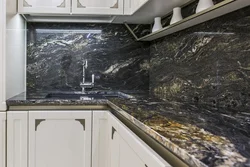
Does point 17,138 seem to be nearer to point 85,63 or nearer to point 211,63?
point 85,63

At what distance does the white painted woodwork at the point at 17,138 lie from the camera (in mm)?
1964

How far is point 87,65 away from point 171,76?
33.9 inches

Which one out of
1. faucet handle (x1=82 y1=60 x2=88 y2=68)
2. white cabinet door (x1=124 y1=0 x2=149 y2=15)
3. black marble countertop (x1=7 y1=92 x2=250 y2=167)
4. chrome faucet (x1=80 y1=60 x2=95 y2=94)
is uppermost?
white cabinet door (x1=124 y1=0 x2=149 y2=15)

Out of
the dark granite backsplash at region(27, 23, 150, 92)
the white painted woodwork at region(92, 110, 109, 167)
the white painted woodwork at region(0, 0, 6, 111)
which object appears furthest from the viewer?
the dark granite backsplash at region(27, 23, 150, 92)

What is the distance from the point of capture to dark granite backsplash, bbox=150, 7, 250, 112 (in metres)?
1.37

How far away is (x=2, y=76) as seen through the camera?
1946 millimetres

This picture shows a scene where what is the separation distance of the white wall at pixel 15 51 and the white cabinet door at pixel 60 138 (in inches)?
12.5

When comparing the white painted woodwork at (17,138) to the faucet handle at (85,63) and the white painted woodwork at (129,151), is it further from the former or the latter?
the faucet handle at (85,63)

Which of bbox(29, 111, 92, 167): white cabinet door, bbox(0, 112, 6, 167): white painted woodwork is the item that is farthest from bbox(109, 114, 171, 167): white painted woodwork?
bbox(0, 112, 6, 167): white painted woodwork

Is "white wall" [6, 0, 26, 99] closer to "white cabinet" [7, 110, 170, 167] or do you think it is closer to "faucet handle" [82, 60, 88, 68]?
"white cabinet" [7, 110, 170, 167]

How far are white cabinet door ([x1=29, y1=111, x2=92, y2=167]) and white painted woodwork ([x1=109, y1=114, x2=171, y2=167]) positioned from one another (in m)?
0.31

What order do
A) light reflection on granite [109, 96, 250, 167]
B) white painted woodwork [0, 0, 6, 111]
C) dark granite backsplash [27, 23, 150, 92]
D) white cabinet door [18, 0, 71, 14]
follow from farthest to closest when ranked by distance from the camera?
1. dark granite backsplash [27, 23, 150, 92]
2. white cabinet door [18, 0, 71, 14]
3. white painted woodwork [0, 0, 6, 111]
4. light reflection on granite [109, 96, 250, 167]

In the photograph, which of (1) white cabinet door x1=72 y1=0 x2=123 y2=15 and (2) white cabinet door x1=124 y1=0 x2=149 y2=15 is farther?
(1) white cabinet door x1=72 y1=0 x2=123 y2=15

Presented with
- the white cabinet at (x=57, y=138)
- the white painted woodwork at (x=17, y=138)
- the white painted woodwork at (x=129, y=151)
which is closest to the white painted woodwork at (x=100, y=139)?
the white cabinet at (x=57, y=138)
